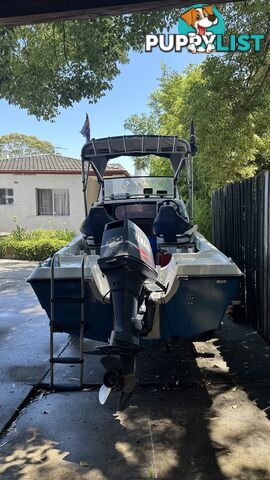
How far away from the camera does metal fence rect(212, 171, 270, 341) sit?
5.07 meters

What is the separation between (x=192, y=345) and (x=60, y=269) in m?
2.44

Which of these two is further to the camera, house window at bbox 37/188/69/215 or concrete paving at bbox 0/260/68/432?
house window at bbox 37/188/69/215

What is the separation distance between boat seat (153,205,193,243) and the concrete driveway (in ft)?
4.65

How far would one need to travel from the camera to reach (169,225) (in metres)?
5.31

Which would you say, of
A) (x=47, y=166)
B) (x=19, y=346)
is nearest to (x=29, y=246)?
(x=47, y=166)

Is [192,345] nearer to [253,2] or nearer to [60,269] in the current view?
[60,269]

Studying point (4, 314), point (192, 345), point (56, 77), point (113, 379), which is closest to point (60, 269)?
point (113, 379)

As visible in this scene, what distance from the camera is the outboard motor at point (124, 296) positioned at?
9.21ft

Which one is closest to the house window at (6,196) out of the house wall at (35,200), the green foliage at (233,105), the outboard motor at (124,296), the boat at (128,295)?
the house wall at (35,200)

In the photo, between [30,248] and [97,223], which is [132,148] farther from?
[30,248]

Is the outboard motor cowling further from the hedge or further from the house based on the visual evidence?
the house

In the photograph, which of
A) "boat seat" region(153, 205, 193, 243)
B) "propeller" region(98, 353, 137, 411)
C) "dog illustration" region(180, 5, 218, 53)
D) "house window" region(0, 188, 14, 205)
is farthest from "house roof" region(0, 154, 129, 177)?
"propeller" region(98, 353, 137, 411)

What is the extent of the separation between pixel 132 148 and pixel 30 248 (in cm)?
783

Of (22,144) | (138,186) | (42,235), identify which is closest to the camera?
(138,186)
